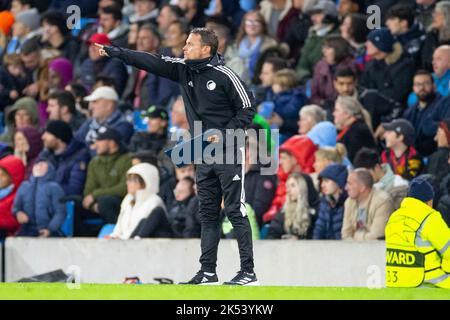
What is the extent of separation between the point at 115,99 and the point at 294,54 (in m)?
2.53

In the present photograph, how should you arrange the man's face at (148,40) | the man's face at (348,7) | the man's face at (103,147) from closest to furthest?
1. the man's face at (103,147)
2. the man's face at (348,7)
3. the man's face at (148,40)

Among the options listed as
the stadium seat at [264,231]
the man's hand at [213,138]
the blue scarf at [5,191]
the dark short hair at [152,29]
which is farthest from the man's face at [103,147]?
the man's hand at [213,138]

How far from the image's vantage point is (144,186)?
17.5 meters

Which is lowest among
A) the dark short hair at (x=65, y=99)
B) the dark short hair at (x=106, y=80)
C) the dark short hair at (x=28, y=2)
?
the dark short hair at (x=65, y=99)

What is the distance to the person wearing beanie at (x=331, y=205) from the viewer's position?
53.9 feet

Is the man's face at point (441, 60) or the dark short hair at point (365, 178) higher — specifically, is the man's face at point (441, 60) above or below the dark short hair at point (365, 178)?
above

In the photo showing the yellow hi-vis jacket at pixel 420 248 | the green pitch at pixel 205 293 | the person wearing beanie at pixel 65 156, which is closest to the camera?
the green pitch at pixel 205 293

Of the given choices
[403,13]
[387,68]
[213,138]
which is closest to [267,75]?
[387,68]

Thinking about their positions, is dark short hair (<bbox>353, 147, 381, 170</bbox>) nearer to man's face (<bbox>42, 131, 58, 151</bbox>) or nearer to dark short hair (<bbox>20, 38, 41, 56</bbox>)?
man's face (<bbox>42, 131, 58, 151</bbox>)

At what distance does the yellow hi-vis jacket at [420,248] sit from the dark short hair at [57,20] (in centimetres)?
1100

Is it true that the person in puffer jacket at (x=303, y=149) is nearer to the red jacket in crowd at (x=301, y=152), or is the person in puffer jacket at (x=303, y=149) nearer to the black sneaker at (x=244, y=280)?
the red jacket in crowd at (x=301, y=152)

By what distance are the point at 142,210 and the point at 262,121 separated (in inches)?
72.9
